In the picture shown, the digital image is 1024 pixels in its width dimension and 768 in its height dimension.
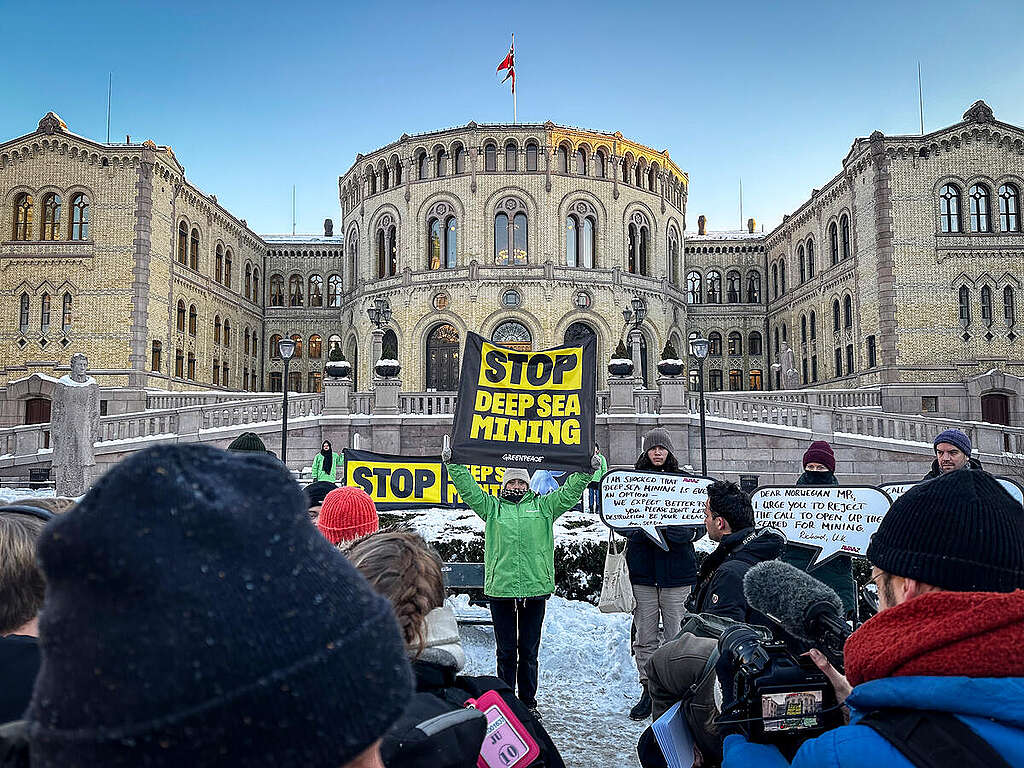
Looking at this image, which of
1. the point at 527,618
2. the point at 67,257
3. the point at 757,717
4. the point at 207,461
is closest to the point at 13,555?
the point at 207,461

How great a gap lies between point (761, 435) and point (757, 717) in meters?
21.4

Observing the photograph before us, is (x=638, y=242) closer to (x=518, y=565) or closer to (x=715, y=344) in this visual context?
(x=715, y=344)

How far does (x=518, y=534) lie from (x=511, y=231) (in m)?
31.9

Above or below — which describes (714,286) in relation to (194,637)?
above

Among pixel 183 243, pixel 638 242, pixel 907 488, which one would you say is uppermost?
pixel 638 242

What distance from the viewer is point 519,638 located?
20.6 feet

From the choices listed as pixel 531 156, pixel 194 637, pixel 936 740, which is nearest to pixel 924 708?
pixel 936 740

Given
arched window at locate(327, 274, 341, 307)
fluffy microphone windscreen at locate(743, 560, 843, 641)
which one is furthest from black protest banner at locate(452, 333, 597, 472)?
arched window at locate(327, 274, 341, 307)

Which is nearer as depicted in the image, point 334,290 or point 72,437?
point 72,437

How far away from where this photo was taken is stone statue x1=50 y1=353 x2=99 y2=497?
16.0 m

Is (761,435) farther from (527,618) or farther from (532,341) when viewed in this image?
(527,618)

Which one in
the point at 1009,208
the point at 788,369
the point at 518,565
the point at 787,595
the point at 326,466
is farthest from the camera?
the point at 788,369

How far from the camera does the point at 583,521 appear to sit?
13266mm

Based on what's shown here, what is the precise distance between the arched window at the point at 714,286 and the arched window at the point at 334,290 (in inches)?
956
